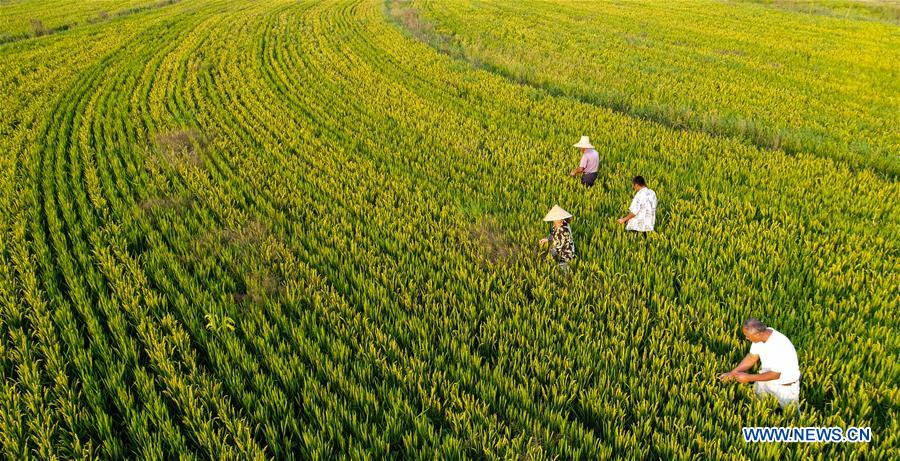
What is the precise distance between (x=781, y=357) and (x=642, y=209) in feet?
9.52

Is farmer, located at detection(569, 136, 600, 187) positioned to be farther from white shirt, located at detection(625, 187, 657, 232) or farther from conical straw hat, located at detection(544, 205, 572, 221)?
conical straw hat, located at detection(544, 205, 572, 221)

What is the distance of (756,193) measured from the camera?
754 centimetres

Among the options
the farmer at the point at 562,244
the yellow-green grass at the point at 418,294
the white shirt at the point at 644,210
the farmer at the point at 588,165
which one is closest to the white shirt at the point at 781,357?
the yellow-green grass at the point at 418,294

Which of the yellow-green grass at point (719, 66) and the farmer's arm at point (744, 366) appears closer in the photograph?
the farmer's arm at point (744, 366)

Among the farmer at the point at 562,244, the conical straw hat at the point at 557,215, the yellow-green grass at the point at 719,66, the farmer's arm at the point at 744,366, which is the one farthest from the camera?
the yellow-green grass at the point at 719,66

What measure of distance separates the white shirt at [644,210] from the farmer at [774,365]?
2.69 metres

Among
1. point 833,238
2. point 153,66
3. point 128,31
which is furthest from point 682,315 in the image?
point 128,31

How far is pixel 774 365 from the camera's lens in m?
3.60

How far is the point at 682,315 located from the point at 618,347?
1.02m

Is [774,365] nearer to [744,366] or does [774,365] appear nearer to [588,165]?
[744,366]

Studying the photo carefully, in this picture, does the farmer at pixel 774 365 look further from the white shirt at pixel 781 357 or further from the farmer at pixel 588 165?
the farmer at pixel 588 165

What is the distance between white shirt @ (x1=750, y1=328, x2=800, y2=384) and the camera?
3523 mm

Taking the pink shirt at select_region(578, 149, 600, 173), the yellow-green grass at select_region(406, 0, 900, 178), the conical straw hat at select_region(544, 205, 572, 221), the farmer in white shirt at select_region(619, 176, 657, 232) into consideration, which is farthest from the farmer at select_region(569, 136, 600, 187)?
the yellow-green grass at select_region(406, 0, 900, 178)

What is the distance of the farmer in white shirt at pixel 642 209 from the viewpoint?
6.05 metres
